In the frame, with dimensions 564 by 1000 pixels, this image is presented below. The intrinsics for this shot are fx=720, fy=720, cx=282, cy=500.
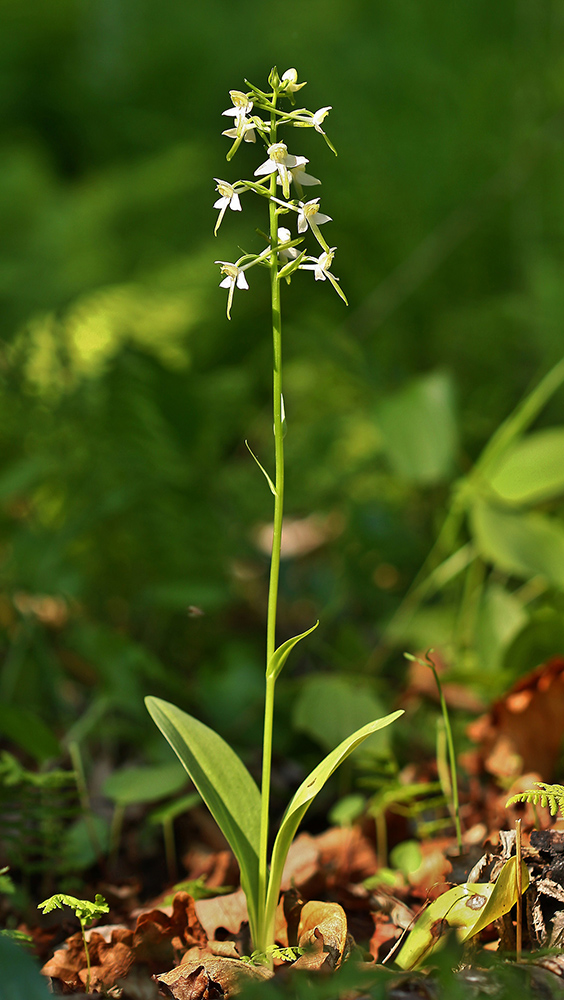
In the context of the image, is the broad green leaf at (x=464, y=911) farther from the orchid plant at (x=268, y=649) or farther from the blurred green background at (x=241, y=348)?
the blurred green background at (x=241, y=348)

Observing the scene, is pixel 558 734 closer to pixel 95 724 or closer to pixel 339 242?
pixel 95 724

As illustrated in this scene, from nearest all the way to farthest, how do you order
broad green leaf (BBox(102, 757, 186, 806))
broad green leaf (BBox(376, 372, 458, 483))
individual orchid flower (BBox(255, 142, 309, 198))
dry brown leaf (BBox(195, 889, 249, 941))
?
individual orchid flower (BBox(255, 142, 309, 198)), dry brown leaf (BBox(195, 889, 249, 941)), broad green leaf (BBox(102, 757, 186, 806)), broad green leaf (BBox(376, 372, 458, 483))

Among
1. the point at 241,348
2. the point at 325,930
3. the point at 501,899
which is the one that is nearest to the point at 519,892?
the point at 501,899

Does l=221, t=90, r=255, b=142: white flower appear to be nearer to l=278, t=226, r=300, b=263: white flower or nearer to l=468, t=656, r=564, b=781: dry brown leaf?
l=278, t=226, r=300, b=263: white flower

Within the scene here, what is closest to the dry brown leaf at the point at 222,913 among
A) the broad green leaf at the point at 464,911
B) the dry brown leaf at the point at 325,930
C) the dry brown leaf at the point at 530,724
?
the dry brown leaf at the point at 325,930

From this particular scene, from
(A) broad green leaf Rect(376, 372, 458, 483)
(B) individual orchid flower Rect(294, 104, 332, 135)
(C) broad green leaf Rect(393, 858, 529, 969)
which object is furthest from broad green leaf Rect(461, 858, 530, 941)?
(A) broad green leaf Rect(376, 372, 458, 483)

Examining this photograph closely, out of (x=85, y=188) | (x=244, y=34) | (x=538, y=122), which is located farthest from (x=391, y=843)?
(x=244, y=34)

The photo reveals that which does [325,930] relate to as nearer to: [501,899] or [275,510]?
[501,899]
